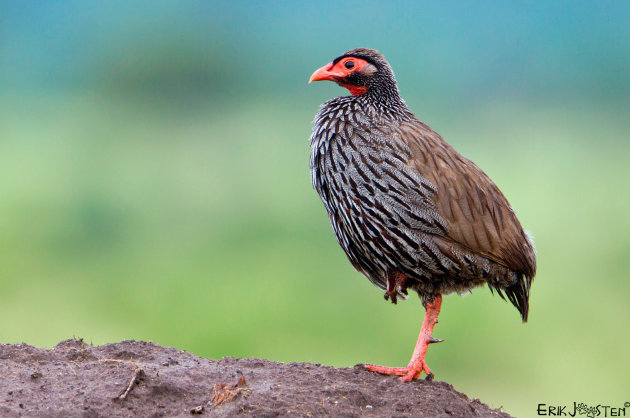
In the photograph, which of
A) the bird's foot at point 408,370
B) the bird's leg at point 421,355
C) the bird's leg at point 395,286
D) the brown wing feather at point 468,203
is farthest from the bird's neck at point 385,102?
the bird's foot at point 408,370

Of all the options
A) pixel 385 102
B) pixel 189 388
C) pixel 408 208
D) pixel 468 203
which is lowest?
pixel 189 388

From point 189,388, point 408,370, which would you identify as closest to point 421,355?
point 408,370

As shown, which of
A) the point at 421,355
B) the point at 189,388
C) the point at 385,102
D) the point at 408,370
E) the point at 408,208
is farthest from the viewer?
the point at 385,102

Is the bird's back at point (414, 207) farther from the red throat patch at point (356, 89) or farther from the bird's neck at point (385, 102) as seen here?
the red throat patch at point (356, 89)

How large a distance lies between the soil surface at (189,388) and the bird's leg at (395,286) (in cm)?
65

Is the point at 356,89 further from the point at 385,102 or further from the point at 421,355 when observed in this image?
the point at 421,355

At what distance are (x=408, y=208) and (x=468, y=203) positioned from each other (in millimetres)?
533

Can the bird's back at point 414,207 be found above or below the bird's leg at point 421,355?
above

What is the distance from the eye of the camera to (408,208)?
541 centimetres

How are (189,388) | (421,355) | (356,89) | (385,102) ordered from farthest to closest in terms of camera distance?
(356,89) < (385,102) < (421,355) < (189,388)

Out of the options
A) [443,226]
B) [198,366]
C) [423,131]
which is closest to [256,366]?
[198,366]

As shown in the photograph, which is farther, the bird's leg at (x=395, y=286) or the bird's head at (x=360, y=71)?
the bird's head at (x=360, y=71)

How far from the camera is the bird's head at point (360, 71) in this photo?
612 cm

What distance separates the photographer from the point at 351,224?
220 inches
